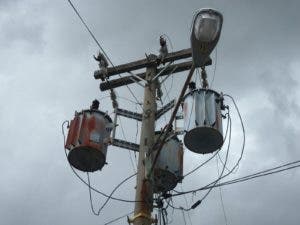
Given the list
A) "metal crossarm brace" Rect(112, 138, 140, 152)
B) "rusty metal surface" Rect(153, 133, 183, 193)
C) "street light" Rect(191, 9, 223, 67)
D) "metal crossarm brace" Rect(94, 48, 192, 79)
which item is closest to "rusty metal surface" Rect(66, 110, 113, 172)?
"metal crossarm brace" Rect(112, 138, 140, 152)

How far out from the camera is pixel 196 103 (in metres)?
8.17

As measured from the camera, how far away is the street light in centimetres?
532

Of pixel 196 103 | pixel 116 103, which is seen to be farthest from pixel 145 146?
pixel 116 103

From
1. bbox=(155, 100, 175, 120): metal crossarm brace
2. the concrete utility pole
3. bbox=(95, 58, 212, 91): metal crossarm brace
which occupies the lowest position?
the concrete utility pole

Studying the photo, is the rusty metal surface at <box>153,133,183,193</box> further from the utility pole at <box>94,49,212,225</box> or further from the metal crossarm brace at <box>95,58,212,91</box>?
the metal crossarm brace at <box>95,58,212,91</box>

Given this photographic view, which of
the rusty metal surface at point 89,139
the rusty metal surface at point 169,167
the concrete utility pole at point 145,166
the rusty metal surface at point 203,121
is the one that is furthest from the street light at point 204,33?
the rusty metal surface at point 89,139

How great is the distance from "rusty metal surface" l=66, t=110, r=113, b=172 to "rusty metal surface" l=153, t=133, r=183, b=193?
3.02 ft

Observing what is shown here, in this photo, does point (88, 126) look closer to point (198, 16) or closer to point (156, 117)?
point (156, 117)

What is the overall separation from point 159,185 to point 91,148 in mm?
1261

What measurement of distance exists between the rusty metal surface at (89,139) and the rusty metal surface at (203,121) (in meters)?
1.33

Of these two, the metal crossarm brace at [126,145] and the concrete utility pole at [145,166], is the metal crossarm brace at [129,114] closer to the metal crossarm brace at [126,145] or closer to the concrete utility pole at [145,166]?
the concrete utility pole at [145,166]

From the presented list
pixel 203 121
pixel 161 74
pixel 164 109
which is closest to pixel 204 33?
pixel 203 121

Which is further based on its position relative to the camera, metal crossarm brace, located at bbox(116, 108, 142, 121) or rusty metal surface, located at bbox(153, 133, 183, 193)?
metal crossarm brace, located at bbox(116, 108, 142, 121)

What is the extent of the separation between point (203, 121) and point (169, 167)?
936mm
